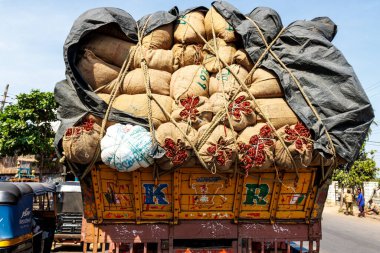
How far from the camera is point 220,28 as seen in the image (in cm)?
429

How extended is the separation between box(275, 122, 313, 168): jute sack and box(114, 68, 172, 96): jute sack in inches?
52.5

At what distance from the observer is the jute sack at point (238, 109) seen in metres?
3.77

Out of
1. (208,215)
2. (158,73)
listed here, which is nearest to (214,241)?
(208,215)

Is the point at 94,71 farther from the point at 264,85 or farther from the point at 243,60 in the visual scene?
the point at 264,85

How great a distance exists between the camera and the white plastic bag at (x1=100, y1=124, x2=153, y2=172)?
3.54 m

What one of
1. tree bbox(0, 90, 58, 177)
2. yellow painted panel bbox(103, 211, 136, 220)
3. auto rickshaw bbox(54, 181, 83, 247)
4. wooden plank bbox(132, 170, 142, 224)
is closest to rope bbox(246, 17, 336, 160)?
wooden plank bbox(132, 170, 142, 224)

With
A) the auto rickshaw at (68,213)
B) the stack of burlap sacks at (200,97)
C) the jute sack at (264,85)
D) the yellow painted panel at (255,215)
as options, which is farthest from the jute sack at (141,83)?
the auto rickshaw at (68,213)

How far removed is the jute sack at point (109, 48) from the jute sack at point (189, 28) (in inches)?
23.0

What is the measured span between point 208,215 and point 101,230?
119 cm

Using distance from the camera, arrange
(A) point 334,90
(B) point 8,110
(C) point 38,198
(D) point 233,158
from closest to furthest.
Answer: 1. (D) point 233,158
2. (A) point 334,90
3. (C) point 38,198
4. (B) point 8,110

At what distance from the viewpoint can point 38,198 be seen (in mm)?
7742

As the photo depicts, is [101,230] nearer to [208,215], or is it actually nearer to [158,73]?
[208,215]

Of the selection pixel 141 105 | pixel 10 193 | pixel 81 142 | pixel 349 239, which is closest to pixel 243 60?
pixel 141 105

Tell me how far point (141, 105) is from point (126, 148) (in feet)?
1.75
